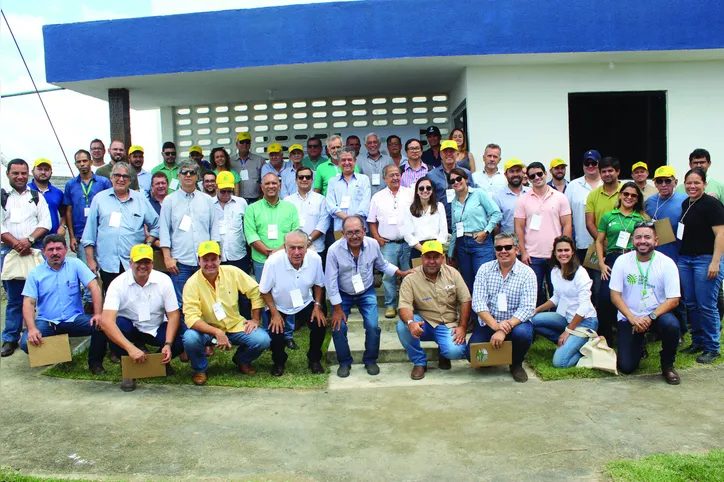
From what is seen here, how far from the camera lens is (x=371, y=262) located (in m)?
5.81

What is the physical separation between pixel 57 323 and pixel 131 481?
2656 mm

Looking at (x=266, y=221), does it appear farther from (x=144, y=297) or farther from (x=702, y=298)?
(x=702, y=298)

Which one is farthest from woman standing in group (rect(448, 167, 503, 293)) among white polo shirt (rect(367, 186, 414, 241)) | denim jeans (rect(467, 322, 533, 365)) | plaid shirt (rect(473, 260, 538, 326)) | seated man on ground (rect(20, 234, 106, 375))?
seated man on ground (rect(20, 234, 106, 375))

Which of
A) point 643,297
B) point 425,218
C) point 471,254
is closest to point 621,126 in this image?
point 471,254

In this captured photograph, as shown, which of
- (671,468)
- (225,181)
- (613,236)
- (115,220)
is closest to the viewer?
(671,468)

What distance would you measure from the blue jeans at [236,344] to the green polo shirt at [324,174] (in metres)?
2.59

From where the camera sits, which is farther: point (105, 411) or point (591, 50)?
point (591, 50)

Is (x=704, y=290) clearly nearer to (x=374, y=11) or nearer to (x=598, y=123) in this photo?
(x=598, y=123)

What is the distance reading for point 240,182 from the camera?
323 inches

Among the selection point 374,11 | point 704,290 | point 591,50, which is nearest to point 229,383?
point 704,290

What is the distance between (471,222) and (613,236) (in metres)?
1.33

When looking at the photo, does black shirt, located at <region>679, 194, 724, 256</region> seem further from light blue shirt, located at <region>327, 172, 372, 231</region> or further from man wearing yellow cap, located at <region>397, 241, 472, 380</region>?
light blue shirt, located at <region>327, 172, 372, 231</region>

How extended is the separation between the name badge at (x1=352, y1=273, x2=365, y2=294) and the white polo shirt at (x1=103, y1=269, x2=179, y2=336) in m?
1.56

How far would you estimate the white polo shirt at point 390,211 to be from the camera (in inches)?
262
